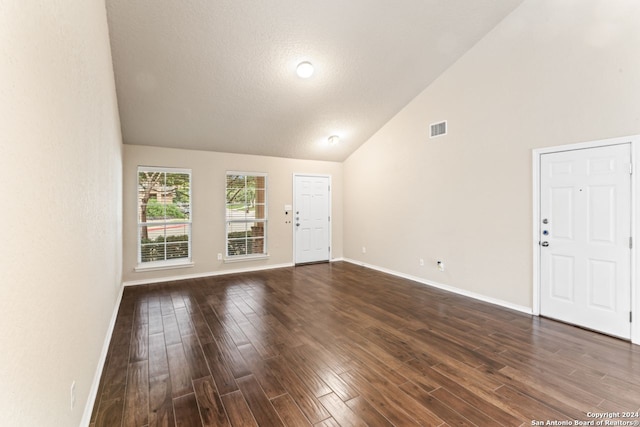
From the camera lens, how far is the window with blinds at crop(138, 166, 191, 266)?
5289 mm

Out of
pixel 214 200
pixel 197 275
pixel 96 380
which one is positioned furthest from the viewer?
pixel 214 200

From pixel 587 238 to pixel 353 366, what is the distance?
300cm

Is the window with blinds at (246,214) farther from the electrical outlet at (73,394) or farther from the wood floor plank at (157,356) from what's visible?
the electrical outlet at (73,394)

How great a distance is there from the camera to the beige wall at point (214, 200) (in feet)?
16.8

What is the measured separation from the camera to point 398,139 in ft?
18.5

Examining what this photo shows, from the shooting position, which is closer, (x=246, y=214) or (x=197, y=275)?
(x=197, y=275)

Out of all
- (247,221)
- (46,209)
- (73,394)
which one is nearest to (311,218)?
(247,221)

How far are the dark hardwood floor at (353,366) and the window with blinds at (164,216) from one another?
1393mm

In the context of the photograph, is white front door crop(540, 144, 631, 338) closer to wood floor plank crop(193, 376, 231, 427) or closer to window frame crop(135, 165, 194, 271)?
wood floor plank crop(193, 376, 231, 427)

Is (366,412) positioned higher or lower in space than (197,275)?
lower

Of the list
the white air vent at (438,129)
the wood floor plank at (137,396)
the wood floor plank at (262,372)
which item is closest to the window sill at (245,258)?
the wood floor plank at (262,372)

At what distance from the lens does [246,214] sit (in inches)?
245

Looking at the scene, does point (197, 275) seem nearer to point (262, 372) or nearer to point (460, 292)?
point (262, 372)

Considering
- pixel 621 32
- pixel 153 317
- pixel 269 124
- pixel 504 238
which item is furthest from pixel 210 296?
pixel 621 32
